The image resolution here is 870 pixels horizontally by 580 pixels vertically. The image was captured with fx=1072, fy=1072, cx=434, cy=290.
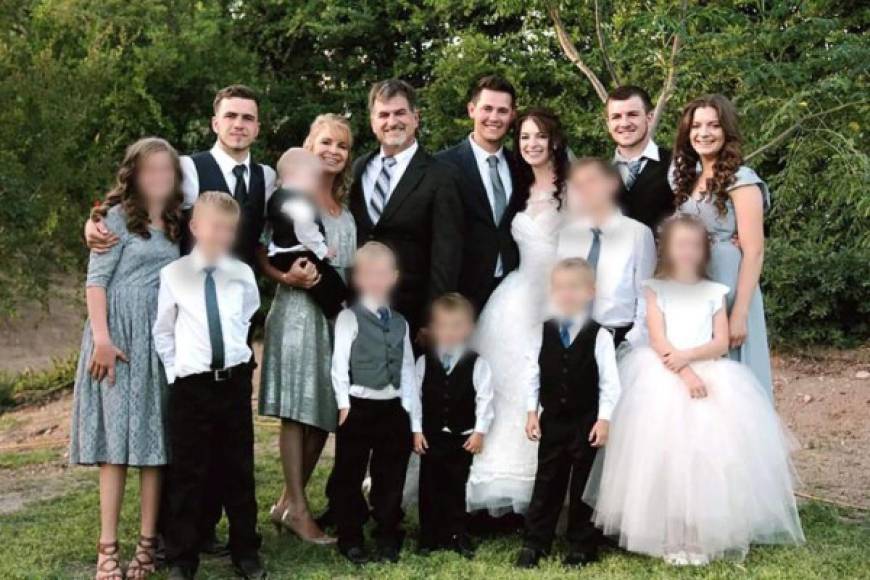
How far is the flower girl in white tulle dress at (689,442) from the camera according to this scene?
15.2 ft

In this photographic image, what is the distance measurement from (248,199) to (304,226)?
30 centimetres

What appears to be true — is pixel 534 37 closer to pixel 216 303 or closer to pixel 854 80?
pixel 854 80

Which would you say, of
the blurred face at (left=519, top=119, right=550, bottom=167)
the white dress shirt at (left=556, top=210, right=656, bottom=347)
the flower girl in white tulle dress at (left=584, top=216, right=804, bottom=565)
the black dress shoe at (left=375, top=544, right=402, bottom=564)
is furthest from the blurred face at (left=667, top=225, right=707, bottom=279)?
the black dress shoe at (left=375, top=544, right=402, bottom=564)

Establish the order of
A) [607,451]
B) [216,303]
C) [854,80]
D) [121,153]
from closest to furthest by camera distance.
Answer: [216,303], [607,451], [854,80], [121,153]

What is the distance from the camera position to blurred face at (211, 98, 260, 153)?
4891mm

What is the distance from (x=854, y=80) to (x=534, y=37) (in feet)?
13.9

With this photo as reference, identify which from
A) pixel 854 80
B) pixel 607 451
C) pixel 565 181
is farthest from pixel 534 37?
pixel 607 451

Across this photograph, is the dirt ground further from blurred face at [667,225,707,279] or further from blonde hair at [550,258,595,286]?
blonde hair at [550,258,595,286]

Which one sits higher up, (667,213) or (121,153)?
(121,153)

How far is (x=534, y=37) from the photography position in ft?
35.4

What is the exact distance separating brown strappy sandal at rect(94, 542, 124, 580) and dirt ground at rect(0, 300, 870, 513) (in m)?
2.10

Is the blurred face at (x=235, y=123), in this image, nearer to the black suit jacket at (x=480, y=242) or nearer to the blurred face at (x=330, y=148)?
the blurred face at (x=330, y=148)

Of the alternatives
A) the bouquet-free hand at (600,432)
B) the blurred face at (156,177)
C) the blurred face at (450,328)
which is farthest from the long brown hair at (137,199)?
the bouquet-free hand at (600,432)

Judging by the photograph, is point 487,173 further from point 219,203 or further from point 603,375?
point 219,203
